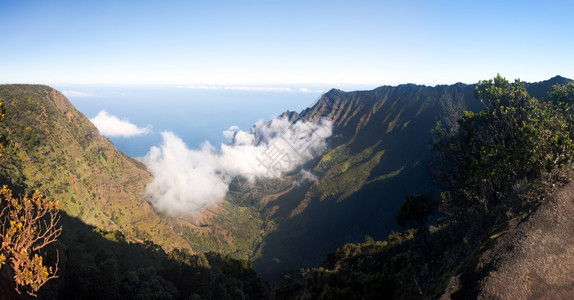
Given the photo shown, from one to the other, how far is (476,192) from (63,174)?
454 ft

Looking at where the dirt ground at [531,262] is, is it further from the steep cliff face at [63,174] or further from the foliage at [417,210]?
the steep cliff face at [63,174]

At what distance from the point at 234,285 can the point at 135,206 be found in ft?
386

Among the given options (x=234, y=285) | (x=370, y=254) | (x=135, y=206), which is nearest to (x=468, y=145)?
(x=370, y=254)

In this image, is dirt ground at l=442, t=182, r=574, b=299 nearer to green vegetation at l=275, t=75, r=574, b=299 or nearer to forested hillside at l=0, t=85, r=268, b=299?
green vegetation at l=275, t=75, r=574, b=299

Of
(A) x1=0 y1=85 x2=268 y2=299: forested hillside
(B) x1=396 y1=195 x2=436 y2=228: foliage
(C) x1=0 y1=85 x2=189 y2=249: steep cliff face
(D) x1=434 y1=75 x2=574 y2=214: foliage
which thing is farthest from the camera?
(C) x1=0 y1=85 x2=189 y2=249: steep cliff face

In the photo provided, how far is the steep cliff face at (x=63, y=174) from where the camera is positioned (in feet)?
313

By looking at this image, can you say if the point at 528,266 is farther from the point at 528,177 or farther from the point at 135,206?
the point at 135,206

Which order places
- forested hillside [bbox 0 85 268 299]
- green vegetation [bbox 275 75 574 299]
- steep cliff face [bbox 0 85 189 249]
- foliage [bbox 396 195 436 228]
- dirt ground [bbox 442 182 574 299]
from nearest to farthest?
dirt ground [bbox 442 182 574 299], green vegetation [bbox 275 75 574 299], forested hillside [bbox 0 85 268 299], foliage [bbox 396 195 436 228], steep cliff face [bbox 0 85 189 249]

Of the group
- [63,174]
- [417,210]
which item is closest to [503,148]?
[417,210]

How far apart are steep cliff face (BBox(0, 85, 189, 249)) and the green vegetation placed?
9656 cm

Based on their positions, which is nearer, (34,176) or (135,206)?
(34,176)

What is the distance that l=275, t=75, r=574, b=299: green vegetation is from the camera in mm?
21078

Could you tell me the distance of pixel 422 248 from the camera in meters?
39.2

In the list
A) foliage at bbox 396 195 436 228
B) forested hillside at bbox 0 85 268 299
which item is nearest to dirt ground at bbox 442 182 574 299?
forested hillside at bbox 0 85 268 299
